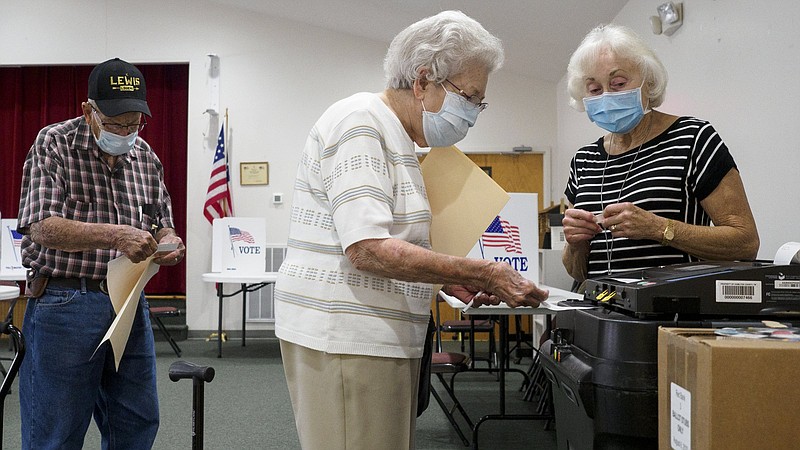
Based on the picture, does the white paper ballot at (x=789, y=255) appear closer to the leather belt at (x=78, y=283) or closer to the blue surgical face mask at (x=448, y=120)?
the blue surgical face mask at (x=448, y=120)

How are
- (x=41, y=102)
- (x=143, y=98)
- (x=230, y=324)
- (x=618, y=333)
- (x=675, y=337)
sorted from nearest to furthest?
1. (x=675, y=337)
2. (x=618, y=333)
3. (x=143, y=98)
4. (x=230, y=324)
5. (x=41, y=102)

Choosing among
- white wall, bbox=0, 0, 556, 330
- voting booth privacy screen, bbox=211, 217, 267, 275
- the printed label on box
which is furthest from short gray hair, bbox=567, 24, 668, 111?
white wall, bbox=0, 0, 556, 330

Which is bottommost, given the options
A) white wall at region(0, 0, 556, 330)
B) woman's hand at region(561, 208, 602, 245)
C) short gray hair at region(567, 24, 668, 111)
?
woman's hand at region(561, 208, 602, 245)

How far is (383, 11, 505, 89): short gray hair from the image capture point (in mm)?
1203

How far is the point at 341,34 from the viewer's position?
7.34 meters

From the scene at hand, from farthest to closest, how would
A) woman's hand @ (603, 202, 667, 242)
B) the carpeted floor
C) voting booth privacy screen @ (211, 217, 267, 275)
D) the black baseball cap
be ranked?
voting booth privacy screen @ (211, 217, 267, 275) → the carpeted floor → the black baseball cap → woman's hand @ (603, 202, 667, 242)

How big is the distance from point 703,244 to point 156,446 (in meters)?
2.84

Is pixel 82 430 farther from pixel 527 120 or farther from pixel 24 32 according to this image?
pixel 24 32

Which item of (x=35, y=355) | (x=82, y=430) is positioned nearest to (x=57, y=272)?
(x=35, y=355)

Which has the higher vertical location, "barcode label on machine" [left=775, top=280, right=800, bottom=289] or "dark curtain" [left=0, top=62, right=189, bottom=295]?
"dark curtain" [left=0, top=62, right=189, bottom=295]

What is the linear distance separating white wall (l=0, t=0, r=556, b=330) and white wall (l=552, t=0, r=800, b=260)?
385 cm

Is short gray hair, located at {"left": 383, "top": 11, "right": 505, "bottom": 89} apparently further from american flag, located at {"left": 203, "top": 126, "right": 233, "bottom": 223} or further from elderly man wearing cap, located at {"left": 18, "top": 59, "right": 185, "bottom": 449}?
american flag, located at {"left": 203, "top": 126, "right": 233, "bottom": 223}

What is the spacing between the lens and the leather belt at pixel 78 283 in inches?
67.4

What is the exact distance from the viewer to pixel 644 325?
1032 millimetres
